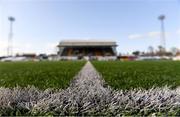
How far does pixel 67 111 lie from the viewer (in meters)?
3.00

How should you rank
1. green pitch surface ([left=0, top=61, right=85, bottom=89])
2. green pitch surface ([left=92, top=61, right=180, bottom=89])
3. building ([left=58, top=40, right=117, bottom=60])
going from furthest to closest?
building ([left=58, top=40, right=117, bottom=60])
green pitch surface ([left=0, top=61, right=85, bottom=89])
green pitch surface ([left=92, top=61, right=180, bottom=89])

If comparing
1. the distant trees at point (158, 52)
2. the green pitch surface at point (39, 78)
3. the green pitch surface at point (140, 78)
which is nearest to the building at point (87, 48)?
the distant trees at point (158, 52)

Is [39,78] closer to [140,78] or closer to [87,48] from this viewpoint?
[140,78]

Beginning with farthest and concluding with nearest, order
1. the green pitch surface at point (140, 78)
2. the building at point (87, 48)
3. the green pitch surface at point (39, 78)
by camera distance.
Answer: the building at point (87, 48) < the green pitch surface at point (39, 78) < the green pitch surface at point (140, 78)

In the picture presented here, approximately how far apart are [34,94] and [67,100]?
27.7 inches

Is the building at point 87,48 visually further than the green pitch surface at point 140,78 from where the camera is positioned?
Yes

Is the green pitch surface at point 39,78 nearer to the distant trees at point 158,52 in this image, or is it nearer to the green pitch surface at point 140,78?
the green pitch surface at point 140,78

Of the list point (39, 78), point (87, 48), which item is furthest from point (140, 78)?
point (87, 48)

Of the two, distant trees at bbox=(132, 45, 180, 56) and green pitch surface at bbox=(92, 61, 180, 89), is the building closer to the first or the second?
distant trees at bbox=(132, 45, 180, 56)

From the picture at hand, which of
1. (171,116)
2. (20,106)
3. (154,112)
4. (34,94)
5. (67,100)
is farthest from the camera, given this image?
(34,94)

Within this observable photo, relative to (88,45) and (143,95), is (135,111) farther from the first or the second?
(88,45)

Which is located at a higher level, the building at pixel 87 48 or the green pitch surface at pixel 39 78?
the building at pixel 87 48

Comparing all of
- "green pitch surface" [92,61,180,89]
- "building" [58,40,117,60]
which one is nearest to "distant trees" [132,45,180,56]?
"building" [58,40,117,60]

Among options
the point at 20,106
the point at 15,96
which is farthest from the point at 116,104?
the point at 15,96
